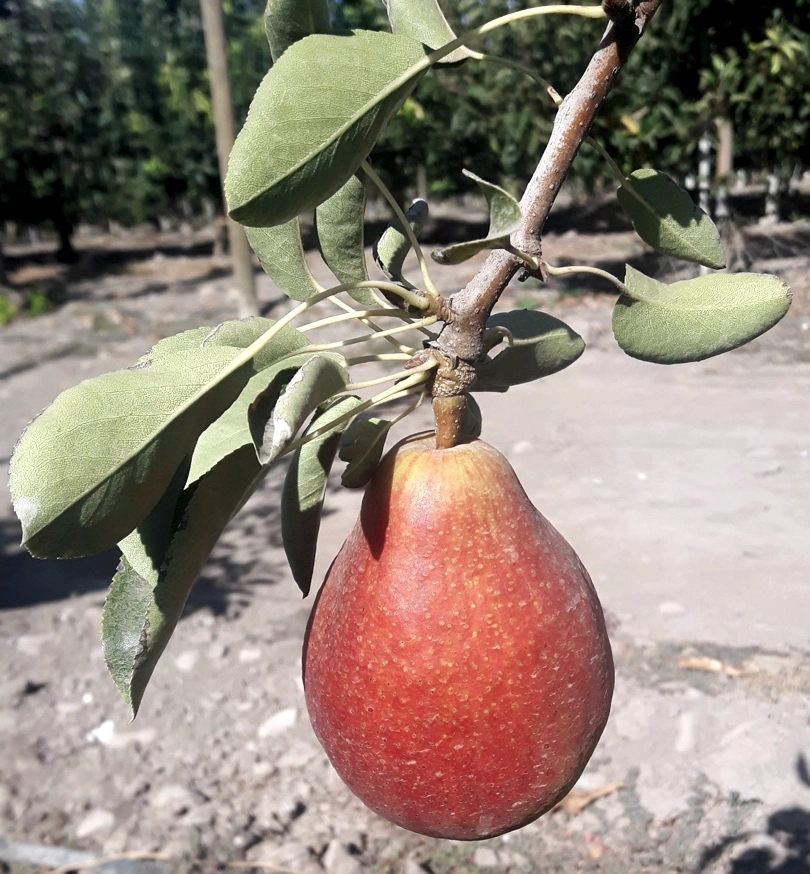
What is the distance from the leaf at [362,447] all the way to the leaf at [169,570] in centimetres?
10

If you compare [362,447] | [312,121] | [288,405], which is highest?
[312,121]

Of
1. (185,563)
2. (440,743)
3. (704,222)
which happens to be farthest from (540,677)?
(704,222)

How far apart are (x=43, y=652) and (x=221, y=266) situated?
8.91 m

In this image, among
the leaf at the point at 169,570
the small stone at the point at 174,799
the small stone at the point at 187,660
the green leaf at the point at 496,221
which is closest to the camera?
the green leaf at the point at 496,221

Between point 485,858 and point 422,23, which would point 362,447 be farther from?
point 485,858

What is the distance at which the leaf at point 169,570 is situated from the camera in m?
0.52

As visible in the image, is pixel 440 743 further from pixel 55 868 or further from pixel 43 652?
pixel 43 652

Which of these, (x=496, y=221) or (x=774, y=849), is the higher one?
(x=496, y=221)

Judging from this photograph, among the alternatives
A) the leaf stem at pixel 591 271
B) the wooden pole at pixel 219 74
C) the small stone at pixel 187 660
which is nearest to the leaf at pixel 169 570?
the leaf stem at pixel 591 271

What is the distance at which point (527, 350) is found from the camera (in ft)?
2.19

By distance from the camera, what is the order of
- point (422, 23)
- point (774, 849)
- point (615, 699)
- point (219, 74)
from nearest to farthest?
point (422, 23) < point (774, 849) < point (615, 699) < point (219, 74)

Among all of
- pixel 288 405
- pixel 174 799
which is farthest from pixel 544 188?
pixel 174 799

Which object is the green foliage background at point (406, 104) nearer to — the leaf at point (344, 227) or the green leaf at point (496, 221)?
the leaf at point (344, 227)

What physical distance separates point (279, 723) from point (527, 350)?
2.04 meters
